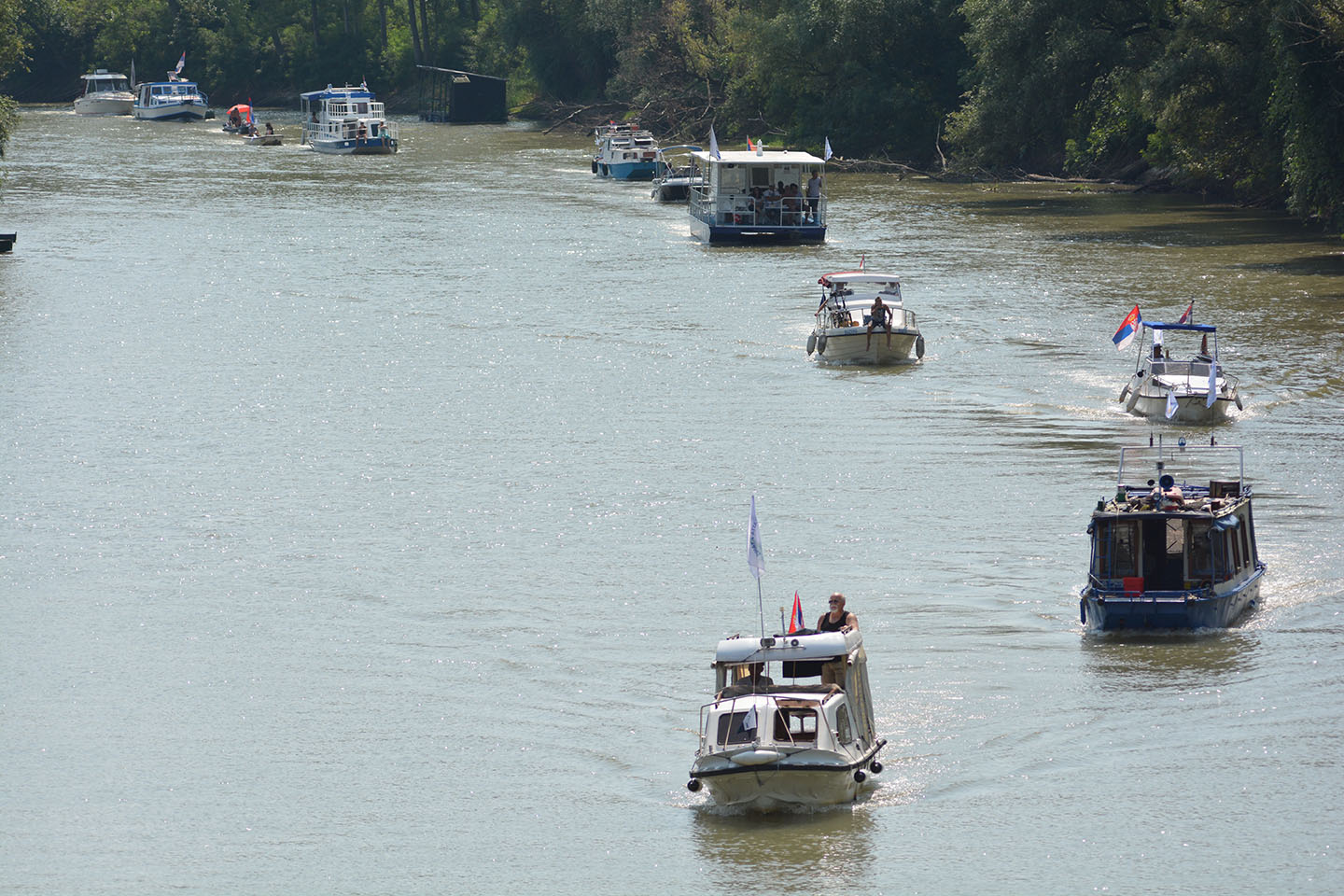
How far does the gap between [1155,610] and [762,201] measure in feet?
136

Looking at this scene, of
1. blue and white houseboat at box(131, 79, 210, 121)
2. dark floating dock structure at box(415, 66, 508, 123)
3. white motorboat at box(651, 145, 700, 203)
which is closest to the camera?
white motorboat at box(651, 145, 700, 203)

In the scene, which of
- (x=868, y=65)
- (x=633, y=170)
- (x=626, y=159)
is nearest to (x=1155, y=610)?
(x=633, y=170)

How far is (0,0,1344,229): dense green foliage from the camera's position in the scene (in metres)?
58.8

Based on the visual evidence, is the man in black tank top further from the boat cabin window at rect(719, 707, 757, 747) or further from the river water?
the boat cabin window at rect(719, 707, 757, 747)

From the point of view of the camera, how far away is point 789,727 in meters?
18.8

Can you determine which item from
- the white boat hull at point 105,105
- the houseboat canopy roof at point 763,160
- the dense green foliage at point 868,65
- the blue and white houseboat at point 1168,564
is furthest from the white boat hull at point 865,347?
the white boat hull at point 105,105

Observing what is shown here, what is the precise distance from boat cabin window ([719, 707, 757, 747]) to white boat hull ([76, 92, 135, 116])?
13095 centimetres

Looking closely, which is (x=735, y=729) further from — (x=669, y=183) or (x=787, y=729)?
(x=669, y=183)

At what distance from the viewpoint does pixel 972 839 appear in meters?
18.5

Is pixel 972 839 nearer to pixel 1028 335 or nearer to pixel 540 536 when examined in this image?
pixel 540 536

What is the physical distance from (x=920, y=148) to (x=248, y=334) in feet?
159

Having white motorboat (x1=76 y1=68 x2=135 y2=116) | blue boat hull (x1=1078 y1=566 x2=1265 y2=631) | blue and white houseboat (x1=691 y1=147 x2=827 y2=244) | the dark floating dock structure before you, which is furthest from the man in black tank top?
white motorboat (x1=76 y1=68 x2=135 y2=116)

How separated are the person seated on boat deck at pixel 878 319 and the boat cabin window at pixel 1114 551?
57.2ft

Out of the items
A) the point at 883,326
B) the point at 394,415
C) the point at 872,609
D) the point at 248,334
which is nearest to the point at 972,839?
the point at 872,609
